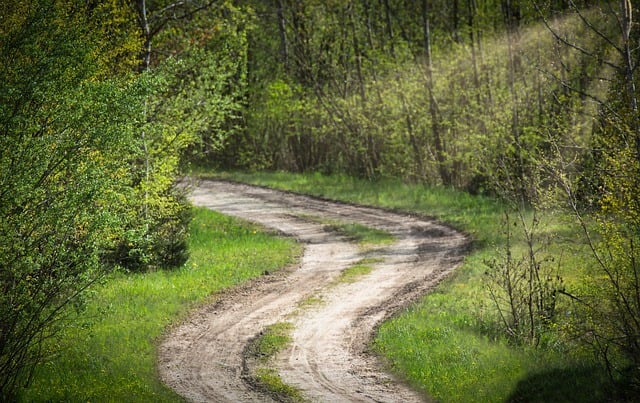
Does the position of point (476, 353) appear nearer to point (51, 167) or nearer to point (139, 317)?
point (139, 317)

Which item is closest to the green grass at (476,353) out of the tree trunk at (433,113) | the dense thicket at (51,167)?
the dense thicket at (51,167)

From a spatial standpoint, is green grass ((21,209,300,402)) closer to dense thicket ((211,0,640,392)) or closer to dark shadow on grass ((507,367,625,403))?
dark shadow on grass ((507,367,625,403))

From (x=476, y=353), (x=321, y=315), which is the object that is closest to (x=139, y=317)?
(x=321, y=315)

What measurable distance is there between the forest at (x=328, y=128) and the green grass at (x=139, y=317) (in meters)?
0.57

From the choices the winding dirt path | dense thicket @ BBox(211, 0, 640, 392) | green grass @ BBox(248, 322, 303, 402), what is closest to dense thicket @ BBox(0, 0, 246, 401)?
the winding dirt path

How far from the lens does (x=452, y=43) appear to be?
32656 millimetres

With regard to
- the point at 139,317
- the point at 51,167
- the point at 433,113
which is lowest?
the point at 139,317

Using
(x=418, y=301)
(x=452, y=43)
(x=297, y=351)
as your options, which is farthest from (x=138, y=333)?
(x=452, y=43)

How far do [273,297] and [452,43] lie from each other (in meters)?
16.5

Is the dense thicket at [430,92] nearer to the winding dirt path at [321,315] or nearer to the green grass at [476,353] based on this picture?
the green grass at [476,353]

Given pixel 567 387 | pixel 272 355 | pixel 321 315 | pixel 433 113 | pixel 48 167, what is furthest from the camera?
pixel 433 113

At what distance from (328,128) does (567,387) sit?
26.0 m

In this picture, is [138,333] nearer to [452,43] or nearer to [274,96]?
[452,43]

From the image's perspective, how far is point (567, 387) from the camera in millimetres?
12359
